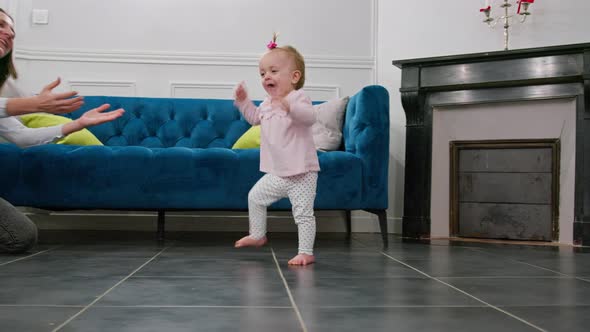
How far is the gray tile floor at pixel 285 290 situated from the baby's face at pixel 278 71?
610mm

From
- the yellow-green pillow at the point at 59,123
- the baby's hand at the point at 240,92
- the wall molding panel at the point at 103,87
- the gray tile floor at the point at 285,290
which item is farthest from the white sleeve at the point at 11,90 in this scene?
the baby's hand at the point at 240,92

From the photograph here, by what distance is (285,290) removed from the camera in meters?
1.44

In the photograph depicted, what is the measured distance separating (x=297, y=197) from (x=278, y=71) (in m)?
0.44

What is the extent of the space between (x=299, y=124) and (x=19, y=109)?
952mm

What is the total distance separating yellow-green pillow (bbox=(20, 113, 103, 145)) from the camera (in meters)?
2.92

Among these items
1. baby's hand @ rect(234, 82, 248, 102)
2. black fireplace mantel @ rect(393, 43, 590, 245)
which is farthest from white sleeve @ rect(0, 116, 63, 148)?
black fireplace mantel @ rect(393, 43, 590, 245)

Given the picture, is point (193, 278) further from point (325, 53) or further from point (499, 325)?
point (325, 53)

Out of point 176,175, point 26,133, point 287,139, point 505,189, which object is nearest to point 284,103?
point 287,139

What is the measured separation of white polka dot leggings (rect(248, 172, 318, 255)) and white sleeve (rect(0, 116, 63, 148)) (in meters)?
0.81

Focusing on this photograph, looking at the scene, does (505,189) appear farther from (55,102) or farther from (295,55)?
(55,102)

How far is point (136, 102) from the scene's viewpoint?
345 cm

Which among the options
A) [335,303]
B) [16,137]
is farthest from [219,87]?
[335,303]

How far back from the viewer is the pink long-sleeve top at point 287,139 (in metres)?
2.04

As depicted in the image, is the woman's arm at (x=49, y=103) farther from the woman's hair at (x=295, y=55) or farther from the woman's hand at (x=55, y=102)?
the woman's hair at (x=295, y=55)
